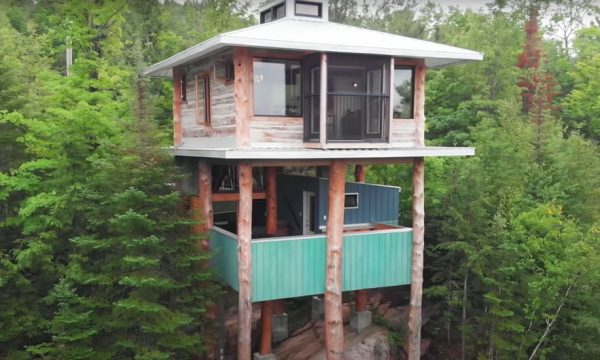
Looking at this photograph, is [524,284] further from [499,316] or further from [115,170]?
[115,170]

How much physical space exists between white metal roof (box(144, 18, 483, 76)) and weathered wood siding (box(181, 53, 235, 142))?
0.69 m

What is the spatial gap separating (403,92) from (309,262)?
192 inches

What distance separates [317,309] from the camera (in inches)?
634

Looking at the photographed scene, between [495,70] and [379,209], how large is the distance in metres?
14.6

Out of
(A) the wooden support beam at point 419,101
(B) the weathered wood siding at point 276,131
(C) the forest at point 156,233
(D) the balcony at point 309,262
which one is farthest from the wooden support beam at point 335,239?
(C) the forest at point 156,233

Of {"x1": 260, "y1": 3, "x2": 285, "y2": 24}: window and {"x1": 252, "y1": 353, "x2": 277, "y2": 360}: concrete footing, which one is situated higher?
{"x1": 260, "y1": 3, "x2": 285, "y2": 24}: window

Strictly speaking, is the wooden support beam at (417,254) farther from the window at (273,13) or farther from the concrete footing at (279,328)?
the window at (273,13)

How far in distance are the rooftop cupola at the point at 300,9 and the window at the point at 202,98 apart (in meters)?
2.75

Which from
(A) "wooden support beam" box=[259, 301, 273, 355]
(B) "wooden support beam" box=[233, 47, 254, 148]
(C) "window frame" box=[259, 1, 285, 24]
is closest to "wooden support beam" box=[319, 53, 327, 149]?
(B) "wooden support beam" box=[233, 47, 254, 148]

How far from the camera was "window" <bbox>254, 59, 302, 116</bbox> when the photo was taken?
10.8m

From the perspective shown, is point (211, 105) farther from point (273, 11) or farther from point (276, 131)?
point (273, 11)

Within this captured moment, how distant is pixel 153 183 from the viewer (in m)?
10.7

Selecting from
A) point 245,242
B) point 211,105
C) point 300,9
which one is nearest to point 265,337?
point 245,242

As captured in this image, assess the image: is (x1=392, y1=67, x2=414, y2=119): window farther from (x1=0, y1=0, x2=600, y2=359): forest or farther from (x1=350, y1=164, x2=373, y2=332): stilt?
(x1=350, y1=164, x2=373, y2=332): stilt
